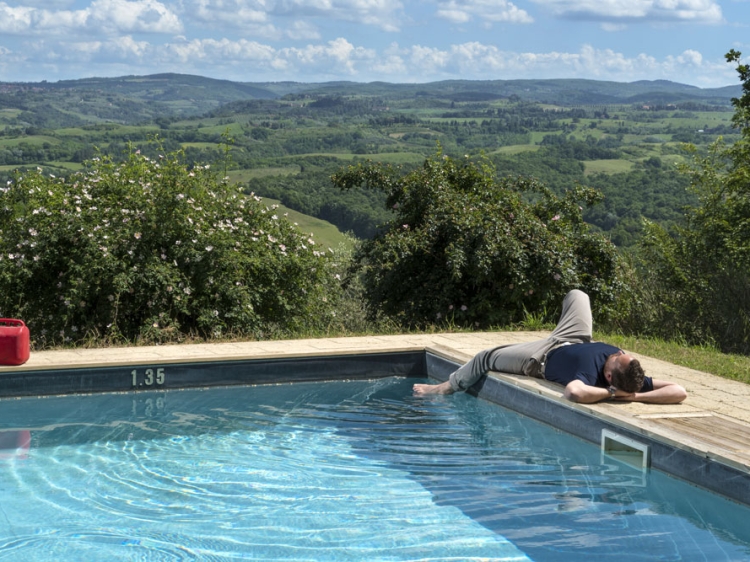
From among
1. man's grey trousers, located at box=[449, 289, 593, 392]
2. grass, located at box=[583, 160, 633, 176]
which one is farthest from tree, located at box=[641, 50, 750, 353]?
grass, located at box=[583, 160, 633, 176]

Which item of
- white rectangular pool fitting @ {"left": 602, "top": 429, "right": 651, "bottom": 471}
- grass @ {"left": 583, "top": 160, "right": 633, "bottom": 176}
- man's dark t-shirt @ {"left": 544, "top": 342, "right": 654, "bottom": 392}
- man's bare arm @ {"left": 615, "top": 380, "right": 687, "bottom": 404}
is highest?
grass @ {"left": 583, "top": 160, "right": 633, "bottom": 176}

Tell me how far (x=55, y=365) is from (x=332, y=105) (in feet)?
442

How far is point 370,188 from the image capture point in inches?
400

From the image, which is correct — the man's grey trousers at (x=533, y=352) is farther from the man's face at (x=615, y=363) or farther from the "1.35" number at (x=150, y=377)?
the "1.35" number at (x=150, y=377)

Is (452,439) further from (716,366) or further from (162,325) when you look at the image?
(162,325)

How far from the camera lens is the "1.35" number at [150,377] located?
21.3ft

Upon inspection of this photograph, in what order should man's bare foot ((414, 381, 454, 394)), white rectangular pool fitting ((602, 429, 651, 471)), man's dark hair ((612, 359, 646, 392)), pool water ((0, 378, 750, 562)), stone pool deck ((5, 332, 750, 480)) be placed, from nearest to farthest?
pool water ((0, 378, 750, 562)) < stone pool deck ((5, 332, 750, 480)) < white rectangular pool fitting ((602, 429, 651, 471)) < man's dark hair ((612, 359, 646, 392)) < man's bare foot ((414, 381, 454, 394))

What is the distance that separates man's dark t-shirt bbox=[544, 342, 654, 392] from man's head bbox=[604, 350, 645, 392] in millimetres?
113

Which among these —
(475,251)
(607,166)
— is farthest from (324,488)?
(607,166)

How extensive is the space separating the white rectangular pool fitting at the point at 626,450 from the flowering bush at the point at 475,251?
13.0 ft

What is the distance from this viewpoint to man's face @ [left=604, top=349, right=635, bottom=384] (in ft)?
17.2

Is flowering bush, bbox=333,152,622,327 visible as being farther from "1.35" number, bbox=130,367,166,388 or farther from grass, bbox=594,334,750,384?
"1.35" number, bbox=130,367,166,388

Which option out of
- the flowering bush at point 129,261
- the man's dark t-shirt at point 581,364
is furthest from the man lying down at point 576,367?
the flowering bush at point 129,261

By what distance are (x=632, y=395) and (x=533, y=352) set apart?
1002mm
